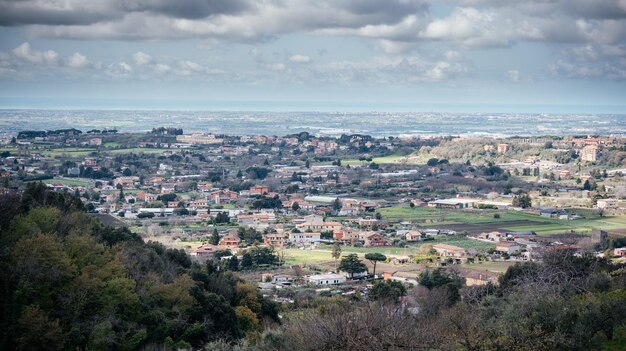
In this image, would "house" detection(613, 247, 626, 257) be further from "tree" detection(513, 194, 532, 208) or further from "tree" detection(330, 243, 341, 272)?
"tree" detection(513, 194, 532, 208)

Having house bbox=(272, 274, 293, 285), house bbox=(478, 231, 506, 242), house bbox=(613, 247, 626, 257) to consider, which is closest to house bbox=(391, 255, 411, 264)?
house bbox=(272, 274, 293, 285)

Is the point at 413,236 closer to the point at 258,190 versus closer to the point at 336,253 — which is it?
the point at 336,253

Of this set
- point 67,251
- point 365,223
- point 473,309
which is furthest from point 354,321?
point 365,223

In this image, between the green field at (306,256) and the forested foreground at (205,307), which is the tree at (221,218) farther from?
the forested foreground at (205,307)

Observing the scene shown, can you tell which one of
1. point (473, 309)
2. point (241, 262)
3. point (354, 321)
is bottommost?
point (241, 262)

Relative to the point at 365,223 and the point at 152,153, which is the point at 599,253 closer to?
the point at 365,223

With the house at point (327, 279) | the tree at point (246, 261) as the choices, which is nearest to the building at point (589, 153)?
the tree at point (246, 261)
